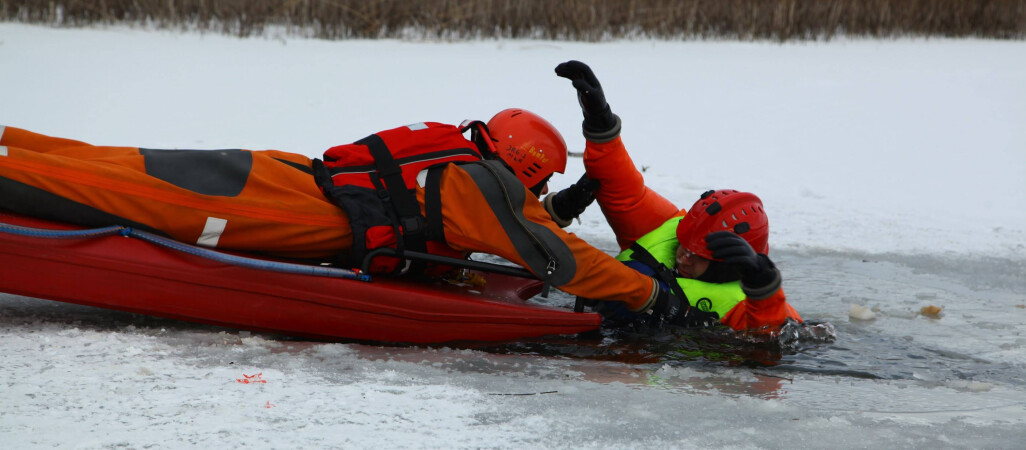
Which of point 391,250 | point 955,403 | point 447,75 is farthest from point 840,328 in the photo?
point 447,75

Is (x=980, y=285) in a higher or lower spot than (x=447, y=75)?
lower

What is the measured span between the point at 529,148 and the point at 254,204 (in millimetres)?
1057

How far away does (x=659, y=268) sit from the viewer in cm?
385

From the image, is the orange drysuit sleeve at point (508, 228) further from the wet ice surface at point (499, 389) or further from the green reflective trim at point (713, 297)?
the green reflective trim at point (713, 297)

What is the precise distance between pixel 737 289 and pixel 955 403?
1.04 m

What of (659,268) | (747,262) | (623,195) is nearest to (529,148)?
(623,195)

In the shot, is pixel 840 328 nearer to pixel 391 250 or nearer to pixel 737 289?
pixel 737 289

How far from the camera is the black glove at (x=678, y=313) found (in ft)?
11.8

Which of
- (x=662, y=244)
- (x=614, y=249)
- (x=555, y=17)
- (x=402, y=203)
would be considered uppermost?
(x=555, y=17)

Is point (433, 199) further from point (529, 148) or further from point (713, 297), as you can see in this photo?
point (713, 297)

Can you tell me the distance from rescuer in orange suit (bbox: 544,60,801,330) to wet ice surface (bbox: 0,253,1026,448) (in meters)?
0.16

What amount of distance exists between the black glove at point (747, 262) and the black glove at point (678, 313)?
34cm

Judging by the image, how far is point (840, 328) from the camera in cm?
400

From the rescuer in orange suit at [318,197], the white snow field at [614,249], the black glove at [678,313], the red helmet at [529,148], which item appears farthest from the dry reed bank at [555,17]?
the black glove at [678,313]
